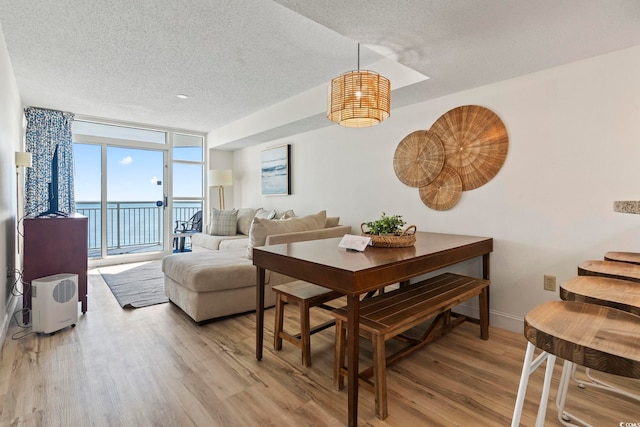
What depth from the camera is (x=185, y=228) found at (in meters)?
6.04

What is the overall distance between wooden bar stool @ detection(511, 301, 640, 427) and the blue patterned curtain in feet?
17.2

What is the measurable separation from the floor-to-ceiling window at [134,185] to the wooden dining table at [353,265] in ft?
14.4

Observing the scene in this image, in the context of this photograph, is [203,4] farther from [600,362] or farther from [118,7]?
[600,362]

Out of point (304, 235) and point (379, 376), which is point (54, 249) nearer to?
point (304, 235)

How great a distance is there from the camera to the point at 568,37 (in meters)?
1.93

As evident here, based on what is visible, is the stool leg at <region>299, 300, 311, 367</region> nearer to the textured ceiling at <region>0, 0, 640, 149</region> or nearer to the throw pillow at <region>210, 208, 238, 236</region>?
the textured ceiling at <region>0, 0, 640, 149</region>

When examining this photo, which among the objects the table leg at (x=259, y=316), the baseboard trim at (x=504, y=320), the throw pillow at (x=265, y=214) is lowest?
the baseboard trim at (x=504, y=320)

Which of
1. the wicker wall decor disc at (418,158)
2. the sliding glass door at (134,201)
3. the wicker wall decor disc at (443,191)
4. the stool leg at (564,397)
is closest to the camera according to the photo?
the stool leg at (564,397)

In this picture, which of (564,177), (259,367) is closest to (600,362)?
(259,367)

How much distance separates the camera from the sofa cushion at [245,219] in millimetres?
5078

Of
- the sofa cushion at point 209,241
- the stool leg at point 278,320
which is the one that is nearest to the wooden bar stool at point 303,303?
the stool leg at point 278,320

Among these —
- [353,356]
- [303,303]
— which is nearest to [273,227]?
[303,303]

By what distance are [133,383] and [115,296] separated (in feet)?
6.58

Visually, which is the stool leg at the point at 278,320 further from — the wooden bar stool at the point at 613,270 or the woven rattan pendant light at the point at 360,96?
the wooden bar stool at the point at 613,270
